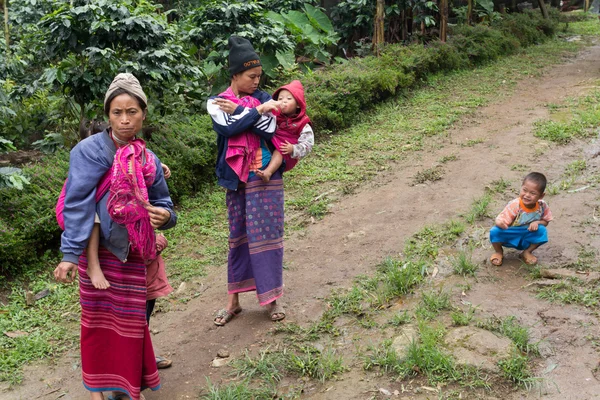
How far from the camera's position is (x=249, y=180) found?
402 cm

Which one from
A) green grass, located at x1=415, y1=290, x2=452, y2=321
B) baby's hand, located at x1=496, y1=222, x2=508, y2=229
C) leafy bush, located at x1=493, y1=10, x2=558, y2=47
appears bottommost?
green grass, located at x1=415, y1=290, x2=452, y2=321

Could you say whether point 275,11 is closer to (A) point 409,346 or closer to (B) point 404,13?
(B) point 404,13

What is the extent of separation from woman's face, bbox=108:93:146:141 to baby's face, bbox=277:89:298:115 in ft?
3.47

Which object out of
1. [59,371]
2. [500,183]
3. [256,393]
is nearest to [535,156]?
[500,183]

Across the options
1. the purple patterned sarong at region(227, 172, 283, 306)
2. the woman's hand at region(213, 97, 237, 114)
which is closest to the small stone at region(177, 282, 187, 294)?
the purple patterned sarong at region(227, 172, 283, 306)

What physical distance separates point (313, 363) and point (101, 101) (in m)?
4.03

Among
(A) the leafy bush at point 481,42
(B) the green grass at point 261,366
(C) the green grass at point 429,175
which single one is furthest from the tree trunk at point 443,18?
(B) the green grass at point 261,366

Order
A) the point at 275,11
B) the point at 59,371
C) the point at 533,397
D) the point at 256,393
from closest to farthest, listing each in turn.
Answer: the point at 533,397
the point at 256,393
the point at 59,371
the point at 275,11

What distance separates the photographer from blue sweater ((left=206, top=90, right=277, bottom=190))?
3.87 m

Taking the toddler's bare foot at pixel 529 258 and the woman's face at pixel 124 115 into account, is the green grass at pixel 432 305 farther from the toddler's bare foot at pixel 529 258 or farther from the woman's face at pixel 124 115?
the woman's face at pixel 124 115

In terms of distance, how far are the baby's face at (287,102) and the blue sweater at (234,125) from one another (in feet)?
0.31

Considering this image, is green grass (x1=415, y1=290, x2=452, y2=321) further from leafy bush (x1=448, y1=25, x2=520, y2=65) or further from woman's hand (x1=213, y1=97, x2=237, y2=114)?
leafy bush (x1=448, y1=25, x2=520, y2=65)

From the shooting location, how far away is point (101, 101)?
6449mm

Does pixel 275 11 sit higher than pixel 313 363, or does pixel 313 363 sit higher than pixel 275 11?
pixel 275 11
